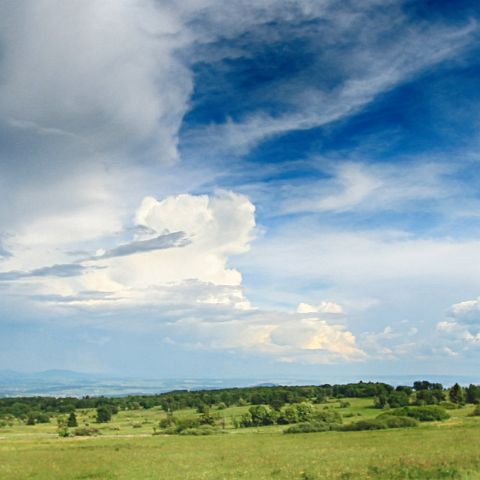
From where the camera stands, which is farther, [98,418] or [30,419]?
[30,419]

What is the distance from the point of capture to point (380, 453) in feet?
164

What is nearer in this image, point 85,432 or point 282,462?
point 282,462

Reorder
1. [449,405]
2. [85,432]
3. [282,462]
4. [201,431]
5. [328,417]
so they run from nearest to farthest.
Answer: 1. [282,462]
2. [201,431]
3. [328,417]
4. [449,405]
5. [85,432]

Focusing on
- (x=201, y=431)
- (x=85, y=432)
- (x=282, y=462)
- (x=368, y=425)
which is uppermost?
(x=282, y=462)

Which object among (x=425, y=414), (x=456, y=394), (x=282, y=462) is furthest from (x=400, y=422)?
(x=456, y=394)

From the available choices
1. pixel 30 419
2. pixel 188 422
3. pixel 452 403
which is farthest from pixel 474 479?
pixel 30 419

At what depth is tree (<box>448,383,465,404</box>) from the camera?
14038cm

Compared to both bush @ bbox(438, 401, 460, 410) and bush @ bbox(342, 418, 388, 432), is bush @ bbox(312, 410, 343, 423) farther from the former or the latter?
bush @ bbox(438, 401, 460, 410)

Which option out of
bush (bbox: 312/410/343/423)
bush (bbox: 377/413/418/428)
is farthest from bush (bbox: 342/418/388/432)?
bush (bbox: 312/410/343/423)

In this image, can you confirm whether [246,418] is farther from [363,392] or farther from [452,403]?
[363,392]

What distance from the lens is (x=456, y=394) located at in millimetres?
141625

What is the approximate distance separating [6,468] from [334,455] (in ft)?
98.2

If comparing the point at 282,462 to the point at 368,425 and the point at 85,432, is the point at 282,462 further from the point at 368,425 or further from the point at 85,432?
the point at 85,432

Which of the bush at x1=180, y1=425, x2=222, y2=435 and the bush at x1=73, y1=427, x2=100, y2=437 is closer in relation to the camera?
the bush at x1=180, y1=425, x2=222, y2=435
